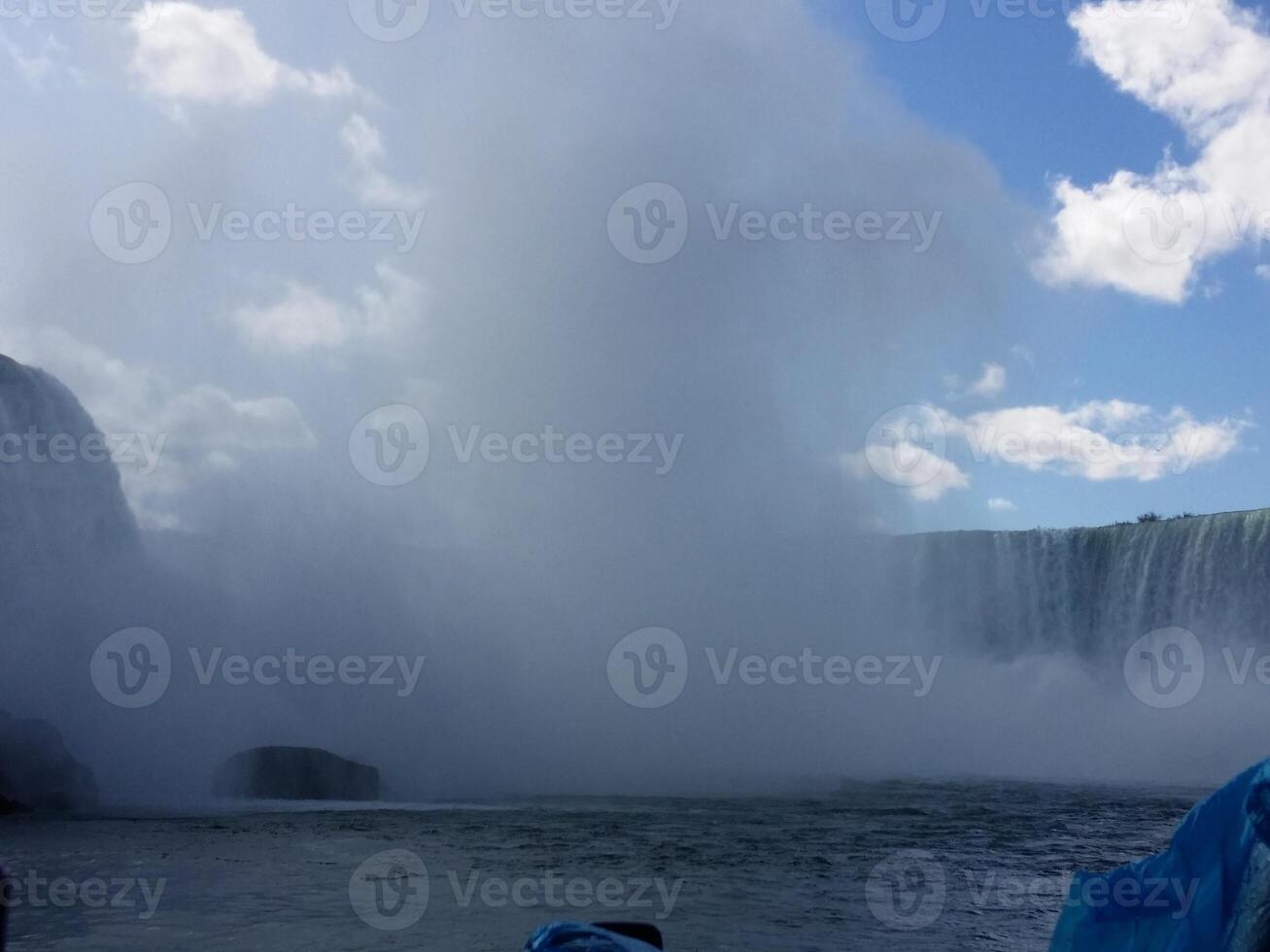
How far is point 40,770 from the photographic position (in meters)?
21.5

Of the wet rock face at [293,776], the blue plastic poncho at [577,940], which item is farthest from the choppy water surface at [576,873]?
the blue plastic poncho at [577,940]

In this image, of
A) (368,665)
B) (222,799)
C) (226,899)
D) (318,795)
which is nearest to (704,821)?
(226,899)

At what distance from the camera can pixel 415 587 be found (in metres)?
34.1

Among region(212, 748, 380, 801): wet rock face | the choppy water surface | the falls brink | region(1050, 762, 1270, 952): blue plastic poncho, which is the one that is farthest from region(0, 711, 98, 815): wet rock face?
the falls brink

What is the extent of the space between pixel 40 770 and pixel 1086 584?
3710 cm

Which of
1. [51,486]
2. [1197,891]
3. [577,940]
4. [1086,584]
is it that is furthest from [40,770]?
[1086,584]

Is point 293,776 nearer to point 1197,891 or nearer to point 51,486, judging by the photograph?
point 51,486

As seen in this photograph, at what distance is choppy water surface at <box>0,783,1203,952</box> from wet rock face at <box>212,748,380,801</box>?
13.2ft

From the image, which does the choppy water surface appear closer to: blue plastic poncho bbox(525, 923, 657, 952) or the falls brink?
blue plastic poncho bbox(525, 923, 657, 952)

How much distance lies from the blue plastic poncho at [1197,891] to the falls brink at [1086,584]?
3860 cm

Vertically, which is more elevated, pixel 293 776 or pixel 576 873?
pixel 576 873

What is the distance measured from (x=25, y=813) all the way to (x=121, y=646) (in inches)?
305

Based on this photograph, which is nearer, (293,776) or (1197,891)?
(1197,891)

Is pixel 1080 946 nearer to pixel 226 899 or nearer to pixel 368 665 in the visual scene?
pixel 226 899
